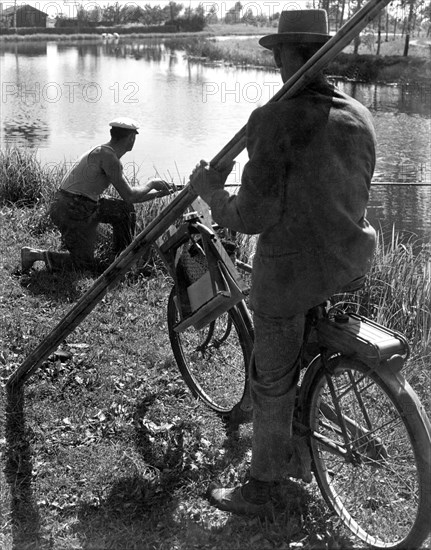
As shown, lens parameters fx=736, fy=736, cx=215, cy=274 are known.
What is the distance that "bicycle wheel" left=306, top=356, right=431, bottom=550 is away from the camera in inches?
124

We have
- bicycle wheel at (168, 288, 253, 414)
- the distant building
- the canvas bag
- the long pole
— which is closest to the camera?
the long pole

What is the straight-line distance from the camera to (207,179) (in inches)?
125

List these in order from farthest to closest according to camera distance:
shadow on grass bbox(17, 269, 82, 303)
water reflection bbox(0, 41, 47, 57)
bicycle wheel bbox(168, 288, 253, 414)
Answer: water reflection bbox(0, 41, 47, 57) < shadow on grass bbox(17, 269, 82, 303) < bicycle wheel bbox(168, 288, 253, 414)

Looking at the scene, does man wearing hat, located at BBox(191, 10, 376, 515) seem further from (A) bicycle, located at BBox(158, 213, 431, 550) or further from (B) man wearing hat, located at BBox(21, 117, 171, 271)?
(B) man wearing hat, located at BBox(21, 117, 171, 271)

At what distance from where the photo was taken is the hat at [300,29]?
111 inches

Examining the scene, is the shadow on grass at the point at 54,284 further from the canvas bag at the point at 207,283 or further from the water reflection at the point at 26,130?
the water reflection at the point at 26,130

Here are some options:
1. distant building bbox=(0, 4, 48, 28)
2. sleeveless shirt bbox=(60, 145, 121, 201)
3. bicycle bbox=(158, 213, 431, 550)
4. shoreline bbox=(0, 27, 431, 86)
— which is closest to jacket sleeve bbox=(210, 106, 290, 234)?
bicycle bbox=(158, 213, 431, 550)

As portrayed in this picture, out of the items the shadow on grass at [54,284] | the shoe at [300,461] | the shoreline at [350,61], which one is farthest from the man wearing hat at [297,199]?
the shoreline at [350,61]

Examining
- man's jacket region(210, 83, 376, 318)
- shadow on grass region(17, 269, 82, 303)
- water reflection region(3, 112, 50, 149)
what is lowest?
shadow on grass region(17, 269, 82, 303)

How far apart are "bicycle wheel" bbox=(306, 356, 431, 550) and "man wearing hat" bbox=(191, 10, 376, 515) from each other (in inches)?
9.6

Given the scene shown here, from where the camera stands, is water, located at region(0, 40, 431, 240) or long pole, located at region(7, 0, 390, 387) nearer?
long pole, located at region(7, 0, 390, 387)

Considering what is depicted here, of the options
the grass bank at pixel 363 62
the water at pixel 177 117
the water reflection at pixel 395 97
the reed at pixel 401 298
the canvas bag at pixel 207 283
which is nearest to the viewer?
the canvas bag at pixel 207 283

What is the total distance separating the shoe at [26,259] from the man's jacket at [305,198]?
4.14m

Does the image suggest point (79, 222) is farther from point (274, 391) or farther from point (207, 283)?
point (274, 391)
